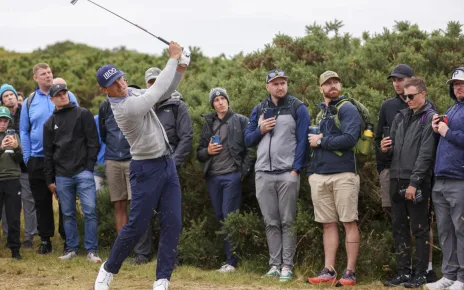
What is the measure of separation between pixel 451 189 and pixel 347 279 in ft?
5.15

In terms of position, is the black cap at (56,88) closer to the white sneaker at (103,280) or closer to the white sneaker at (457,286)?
the white sneaker at (103,280)

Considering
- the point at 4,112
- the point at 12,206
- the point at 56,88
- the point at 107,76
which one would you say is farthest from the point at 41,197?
the point at 107,76

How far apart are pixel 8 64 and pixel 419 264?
1931 centimetres

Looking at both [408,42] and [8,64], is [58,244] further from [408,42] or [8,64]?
[8,64]

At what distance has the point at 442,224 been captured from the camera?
823 cm

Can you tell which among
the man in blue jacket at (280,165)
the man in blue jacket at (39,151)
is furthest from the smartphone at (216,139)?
the man in blue jacket at (39,151)

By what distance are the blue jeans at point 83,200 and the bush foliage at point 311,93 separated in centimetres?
52

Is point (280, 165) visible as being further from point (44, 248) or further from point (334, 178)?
point (44, 248)

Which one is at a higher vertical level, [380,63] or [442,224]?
[380,63]

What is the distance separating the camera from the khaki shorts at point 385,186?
8.93 metres

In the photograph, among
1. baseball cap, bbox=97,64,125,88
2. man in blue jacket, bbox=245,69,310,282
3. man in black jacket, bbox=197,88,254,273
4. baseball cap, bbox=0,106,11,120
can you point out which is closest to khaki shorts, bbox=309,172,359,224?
man in blue jacket, bbox=245,69,310,282

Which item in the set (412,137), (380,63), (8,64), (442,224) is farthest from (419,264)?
(8,64)

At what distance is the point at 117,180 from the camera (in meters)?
10.8

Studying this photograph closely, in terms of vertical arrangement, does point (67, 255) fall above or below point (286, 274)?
below
